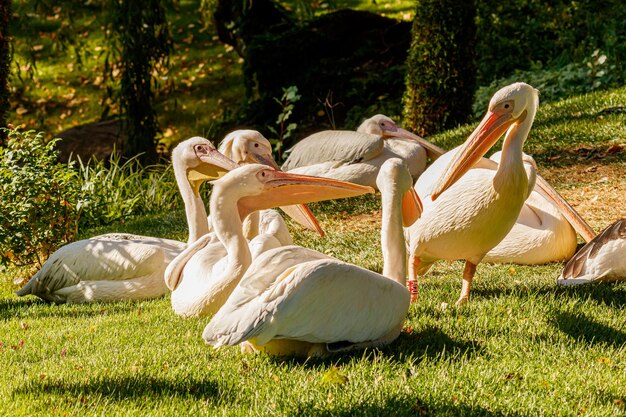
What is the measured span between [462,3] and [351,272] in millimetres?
7381

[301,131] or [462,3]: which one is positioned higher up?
[462,3]

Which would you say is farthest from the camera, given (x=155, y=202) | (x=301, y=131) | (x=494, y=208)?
(x=301, y=131)

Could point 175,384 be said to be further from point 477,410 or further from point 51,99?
point 51,99

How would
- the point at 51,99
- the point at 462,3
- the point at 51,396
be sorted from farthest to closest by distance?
the point at 51,99 < the point at 462,3 < the point at 51,396

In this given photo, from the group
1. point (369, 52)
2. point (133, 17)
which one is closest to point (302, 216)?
point (133, 17)

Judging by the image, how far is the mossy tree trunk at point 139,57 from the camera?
1007 cm

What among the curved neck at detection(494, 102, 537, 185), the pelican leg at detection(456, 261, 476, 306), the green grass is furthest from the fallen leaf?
the curved neck at detection(494, 102, 537, 185)

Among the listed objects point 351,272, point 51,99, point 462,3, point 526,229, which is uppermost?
point 462,3

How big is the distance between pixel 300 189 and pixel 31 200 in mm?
3028

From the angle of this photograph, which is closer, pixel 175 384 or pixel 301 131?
pixel 175 384

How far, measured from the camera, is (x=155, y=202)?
9.69 m

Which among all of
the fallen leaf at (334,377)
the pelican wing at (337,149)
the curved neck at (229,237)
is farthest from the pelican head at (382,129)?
the fallen leaf at (334,377)

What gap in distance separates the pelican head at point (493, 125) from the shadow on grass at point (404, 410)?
1.68 meters

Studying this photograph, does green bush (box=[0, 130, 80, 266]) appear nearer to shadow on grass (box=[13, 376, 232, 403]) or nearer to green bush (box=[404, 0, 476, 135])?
shadow on grass (box=[13, 376, 232, 403])
